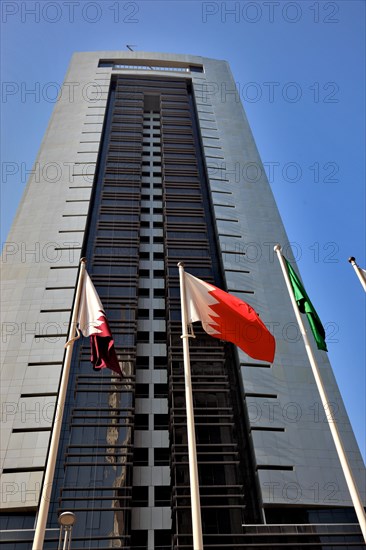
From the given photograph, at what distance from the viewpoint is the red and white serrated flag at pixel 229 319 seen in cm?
1653

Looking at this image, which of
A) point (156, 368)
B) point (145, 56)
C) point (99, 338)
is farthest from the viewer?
point (145, 56)

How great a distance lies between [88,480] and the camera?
97.8 feet

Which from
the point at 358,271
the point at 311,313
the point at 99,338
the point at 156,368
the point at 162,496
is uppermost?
the point at 156,368

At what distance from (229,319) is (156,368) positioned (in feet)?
72.9

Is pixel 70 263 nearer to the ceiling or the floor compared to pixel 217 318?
nearer to the ceiling

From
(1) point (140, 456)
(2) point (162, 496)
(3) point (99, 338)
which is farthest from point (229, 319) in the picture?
(1) point (140, 456)

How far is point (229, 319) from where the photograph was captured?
667 inches

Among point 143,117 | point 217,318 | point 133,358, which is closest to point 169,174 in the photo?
point 143,117

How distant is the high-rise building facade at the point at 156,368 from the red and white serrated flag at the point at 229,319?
56.4 feet

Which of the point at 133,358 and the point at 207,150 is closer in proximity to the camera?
the point at 133,358

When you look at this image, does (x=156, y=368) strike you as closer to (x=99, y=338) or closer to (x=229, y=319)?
(x=229, y=319)

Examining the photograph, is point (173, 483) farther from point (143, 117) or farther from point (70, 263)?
point (143, 117)

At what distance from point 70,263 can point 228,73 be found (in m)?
46.6

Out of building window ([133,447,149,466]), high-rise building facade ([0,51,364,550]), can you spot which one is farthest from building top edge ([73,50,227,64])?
building window ([133,447,149,466])
